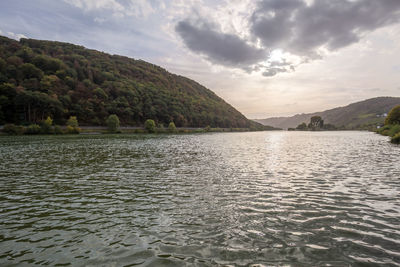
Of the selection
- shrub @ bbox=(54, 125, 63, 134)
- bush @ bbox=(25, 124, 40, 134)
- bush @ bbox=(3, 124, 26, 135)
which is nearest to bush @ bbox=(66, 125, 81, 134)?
shrub @ bbox=(54, 125, 63, 134)

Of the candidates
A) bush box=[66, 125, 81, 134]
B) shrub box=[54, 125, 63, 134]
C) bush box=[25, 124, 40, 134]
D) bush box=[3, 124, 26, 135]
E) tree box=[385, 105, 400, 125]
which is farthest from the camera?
bush box=[66, 125, 81, 134]

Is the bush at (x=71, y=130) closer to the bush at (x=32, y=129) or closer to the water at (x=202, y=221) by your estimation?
the bush at (x=32, y=129)

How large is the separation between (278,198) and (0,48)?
252486 mm

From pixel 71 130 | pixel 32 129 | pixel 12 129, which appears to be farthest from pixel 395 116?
pixel 12 129

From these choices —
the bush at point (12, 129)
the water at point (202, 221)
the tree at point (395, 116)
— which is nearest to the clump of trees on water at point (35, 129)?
the bush at point (12, 129)

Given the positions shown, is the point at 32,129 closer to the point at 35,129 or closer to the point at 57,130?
the point at 35,129

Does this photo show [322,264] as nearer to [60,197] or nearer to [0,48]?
[60,197]

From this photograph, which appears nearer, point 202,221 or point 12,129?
point 202,221

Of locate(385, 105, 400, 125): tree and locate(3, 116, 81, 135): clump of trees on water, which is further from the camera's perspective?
locate(385, 105, 400, 125): tree

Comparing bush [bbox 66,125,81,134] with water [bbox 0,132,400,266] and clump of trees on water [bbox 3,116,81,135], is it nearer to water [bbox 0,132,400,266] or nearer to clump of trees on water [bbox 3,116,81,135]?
clump of trees on water [bbox 3,116,81,135]

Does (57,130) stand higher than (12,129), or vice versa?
(12,129)

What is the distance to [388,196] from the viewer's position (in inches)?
503

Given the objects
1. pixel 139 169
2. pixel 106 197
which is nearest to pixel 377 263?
pixel 106 197

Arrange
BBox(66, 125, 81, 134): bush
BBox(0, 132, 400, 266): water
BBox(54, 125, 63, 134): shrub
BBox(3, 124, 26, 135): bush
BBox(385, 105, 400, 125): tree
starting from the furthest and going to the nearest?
1. BBox(66, 125, 81, 134): bush
2. BBox(54, 125, 63, 134): shrub
3. BBox(385, 105, 400, 125): tree
4. BBox(3, 124, 26, 135): bush
5. BBox(0, 132, 400, 266): water
